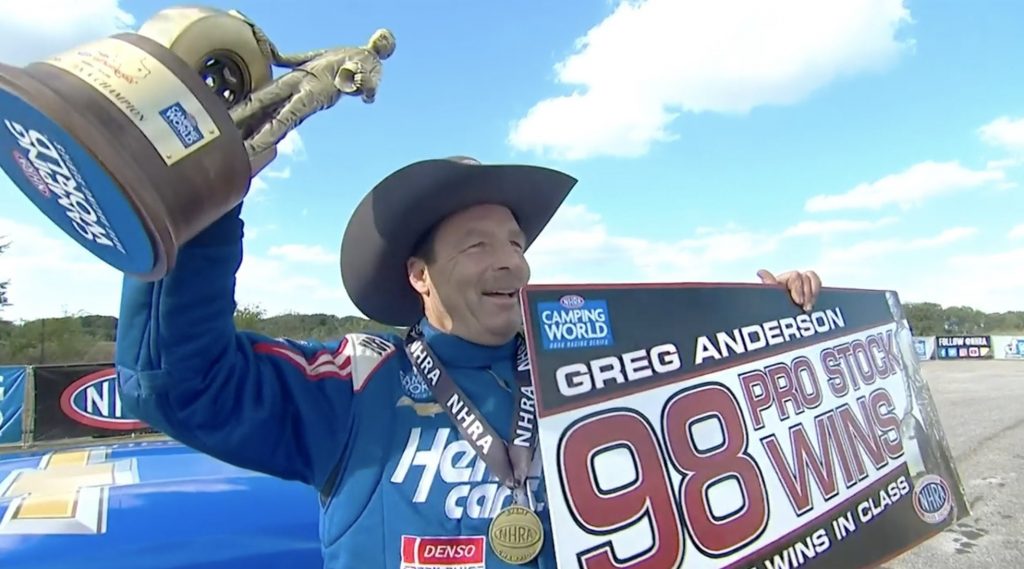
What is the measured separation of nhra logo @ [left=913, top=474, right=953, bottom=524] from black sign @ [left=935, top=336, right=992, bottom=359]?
4266 centimetres

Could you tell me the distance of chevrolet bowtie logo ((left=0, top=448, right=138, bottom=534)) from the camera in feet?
6.02

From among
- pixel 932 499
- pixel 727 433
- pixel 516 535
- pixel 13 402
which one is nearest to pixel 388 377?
pixel 516 535

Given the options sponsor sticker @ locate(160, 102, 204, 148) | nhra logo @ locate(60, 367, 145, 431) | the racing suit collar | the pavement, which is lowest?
the pavement

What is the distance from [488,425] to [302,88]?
78 centimetres

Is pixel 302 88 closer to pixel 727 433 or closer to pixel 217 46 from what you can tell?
pixel 217 46

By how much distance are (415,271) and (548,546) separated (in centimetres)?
76

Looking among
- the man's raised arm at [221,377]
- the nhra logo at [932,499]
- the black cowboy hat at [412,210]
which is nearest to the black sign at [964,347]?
the nhra logo at [932,499]

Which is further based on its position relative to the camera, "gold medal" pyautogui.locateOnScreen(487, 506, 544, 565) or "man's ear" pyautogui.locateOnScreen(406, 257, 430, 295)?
"man's ear" pyautogui.locateOnScreen(406, 257, 430, 295)

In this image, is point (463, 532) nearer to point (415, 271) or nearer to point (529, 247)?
point (415, 271)

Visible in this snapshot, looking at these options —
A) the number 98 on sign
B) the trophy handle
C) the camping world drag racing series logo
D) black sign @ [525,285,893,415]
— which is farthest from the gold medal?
the trophy handle

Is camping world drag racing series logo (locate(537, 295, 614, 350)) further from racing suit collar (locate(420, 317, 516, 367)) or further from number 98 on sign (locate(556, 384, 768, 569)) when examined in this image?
racing suit collar (locate(420, 317, 516, 367))

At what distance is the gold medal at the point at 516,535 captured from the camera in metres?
1.47

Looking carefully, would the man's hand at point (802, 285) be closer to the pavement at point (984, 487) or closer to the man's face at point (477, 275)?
the man's face at point (477, 275)

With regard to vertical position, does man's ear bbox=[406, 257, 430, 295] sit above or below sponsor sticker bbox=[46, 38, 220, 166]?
below
